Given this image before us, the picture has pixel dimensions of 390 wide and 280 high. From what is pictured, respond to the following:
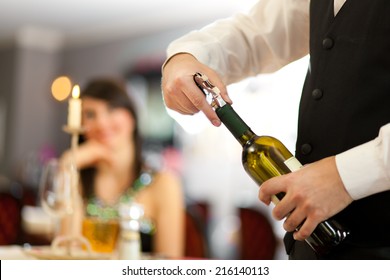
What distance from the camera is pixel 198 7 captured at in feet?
22.9

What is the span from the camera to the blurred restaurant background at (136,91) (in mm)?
6402

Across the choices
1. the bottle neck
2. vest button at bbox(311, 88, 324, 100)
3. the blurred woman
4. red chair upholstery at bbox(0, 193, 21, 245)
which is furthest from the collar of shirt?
red chair upholstery at bbox(0, 193, 21, 245)

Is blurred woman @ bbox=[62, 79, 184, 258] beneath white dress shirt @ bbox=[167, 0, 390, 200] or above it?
above

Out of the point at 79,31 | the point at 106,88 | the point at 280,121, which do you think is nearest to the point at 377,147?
the point at 106,88

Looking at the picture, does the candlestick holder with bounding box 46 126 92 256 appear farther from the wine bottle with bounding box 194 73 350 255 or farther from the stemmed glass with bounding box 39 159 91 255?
the wine bottle with bounding box 194 73 350 255

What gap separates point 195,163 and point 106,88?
14.5 ft

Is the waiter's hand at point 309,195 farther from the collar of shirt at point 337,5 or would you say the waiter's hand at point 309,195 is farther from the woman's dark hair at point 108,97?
the woman's dark hair at point 108,97

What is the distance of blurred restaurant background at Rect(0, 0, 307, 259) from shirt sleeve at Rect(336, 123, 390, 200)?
4.14 metres

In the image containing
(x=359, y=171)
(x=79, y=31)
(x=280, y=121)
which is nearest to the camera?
(x=359, y=171)

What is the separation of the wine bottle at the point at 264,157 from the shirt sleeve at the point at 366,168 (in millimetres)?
59

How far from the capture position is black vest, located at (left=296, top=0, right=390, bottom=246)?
83 cm

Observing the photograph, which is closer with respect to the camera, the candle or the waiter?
the waiter

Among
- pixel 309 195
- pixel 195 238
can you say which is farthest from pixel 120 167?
pixel 309 195
